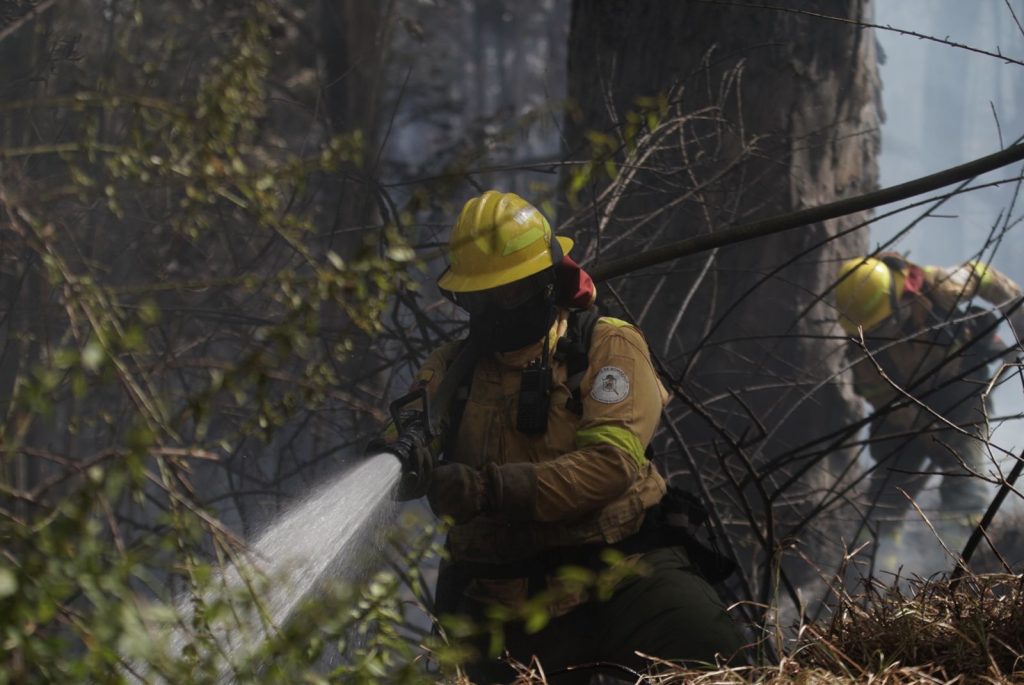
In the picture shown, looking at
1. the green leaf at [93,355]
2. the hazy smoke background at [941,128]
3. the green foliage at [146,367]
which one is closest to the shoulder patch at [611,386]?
the green foliage at [146,367]

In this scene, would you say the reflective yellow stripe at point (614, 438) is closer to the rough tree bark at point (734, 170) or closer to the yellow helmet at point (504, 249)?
the yellow helmet at point (504, 249)

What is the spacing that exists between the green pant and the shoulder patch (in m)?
0.48

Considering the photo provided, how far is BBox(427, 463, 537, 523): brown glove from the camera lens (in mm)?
3002


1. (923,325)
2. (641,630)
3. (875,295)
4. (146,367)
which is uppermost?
(146,367)

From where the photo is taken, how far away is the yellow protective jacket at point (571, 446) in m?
3.07

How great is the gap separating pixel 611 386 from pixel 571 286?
1.18 ft

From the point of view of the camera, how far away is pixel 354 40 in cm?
838

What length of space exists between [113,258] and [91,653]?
5.38 m

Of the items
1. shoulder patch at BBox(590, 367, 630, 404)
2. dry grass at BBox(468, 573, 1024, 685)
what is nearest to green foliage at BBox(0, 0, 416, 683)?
shoulder patch at BBox(590, 367, 630, 404)

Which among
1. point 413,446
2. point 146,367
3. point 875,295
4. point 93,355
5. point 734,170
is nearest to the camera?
point 93,355

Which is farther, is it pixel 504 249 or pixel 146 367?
pixel 146 367

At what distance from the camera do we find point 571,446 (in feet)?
10.7

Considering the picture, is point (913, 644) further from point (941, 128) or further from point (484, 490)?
point (941, 128)

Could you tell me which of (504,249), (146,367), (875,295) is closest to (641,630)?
(504,249)
